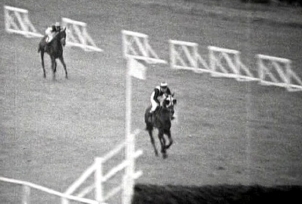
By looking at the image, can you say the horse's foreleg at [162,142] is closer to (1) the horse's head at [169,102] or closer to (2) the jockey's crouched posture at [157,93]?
Result: (2) the jockey's crouched posture at [157,93]

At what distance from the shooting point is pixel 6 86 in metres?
9.70

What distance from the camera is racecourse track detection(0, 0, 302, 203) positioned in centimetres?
868

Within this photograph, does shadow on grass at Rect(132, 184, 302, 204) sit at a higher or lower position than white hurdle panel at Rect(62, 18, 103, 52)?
lower

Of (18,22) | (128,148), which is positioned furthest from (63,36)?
(128,148)

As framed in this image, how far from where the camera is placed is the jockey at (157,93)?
8.84 m

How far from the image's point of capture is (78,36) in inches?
380

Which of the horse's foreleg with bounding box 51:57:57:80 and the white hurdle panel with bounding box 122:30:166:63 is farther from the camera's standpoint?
the horse's foreleg with bounding box 51:57:57:80

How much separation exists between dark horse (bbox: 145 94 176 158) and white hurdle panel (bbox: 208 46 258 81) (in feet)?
1.95

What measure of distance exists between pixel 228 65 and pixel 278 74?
1.67 ft

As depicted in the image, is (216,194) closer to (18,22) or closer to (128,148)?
(128,148)

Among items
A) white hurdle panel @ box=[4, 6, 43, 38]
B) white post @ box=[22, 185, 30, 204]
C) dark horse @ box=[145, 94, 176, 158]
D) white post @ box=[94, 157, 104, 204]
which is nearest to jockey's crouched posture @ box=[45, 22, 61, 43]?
white hurdle panel @ box=[4, 6, 43, 38]

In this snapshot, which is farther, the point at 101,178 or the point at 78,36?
the point at 78,36

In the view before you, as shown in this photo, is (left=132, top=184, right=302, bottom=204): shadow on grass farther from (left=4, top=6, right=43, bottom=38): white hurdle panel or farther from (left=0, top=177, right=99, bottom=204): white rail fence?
(left=4, top=6, right=43, bottom=38): white hurdle panel

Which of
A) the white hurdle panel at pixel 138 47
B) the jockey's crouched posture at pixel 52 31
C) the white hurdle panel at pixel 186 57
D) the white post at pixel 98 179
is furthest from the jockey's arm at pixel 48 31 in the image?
the white post at pixel 98 179
